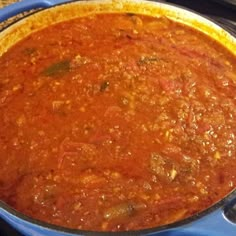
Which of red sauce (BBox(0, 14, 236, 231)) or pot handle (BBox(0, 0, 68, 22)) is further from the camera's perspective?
pot handle (BBox(0, 0, 68, 22))

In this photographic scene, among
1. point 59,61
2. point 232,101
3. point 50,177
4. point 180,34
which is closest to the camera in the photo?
point 50,177

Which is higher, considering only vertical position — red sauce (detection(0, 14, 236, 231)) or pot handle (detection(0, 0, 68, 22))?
pot handle (detection(0, 0, 68, 22))

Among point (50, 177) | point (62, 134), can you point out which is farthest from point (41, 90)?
point (50, 177)

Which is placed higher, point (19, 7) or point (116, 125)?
point (19, 7)

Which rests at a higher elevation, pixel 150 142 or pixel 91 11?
pixel 91 11

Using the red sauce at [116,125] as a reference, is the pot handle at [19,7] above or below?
above

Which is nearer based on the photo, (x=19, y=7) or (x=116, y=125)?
(x=116, y=125)

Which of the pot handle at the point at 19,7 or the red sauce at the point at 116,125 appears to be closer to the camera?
the red sauce at the point at 116,125

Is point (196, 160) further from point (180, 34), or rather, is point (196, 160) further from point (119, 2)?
point (119, 2)
